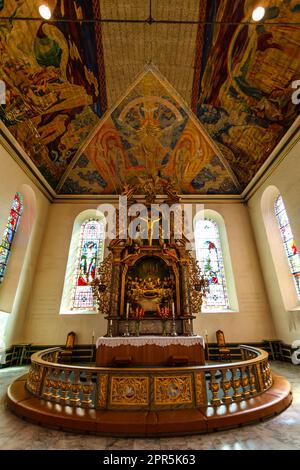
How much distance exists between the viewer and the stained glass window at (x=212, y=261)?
31.8 ft

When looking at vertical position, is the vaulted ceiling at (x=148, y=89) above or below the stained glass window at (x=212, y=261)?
above

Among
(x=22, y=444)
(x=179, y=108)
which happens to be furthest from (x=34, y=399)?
(x=179, y=108)

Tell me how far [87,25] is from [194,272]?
8.86m

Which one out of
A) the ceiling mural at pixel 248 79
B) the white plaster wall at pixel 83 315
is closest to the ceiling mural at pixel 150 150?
the ceiling mural at pixel 248 79

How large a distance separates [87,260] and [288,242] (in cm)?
861

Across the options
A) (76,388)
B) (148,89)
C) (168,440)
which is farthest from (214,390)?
(148,89)

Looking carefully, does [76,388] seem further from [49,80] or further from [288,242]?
[49,80]

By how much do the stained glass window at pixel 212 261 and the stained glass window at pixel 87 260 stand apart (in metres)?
4.74

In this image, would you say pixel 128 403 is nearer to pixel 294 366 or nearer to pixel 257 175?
pixel 294 366

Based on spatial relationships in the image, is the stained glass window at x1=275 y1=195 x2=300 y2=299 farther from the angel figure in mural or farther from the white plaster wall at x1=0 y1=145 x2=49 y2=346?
the white plaster wall at x1=0 y1=145 x2=49 y2=346

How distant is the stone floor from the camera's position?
2.57 metres

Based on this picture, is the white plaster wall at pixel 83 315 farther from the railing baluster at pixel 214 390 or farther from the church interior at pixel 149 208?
the railing baluster at pixel 214 390

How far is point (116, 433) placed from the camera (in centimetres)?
284

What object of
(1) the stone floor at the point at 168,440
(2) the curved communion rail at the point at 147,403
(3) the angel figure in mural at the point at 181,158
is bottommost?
(1) the stone floor at the point at 168,440
